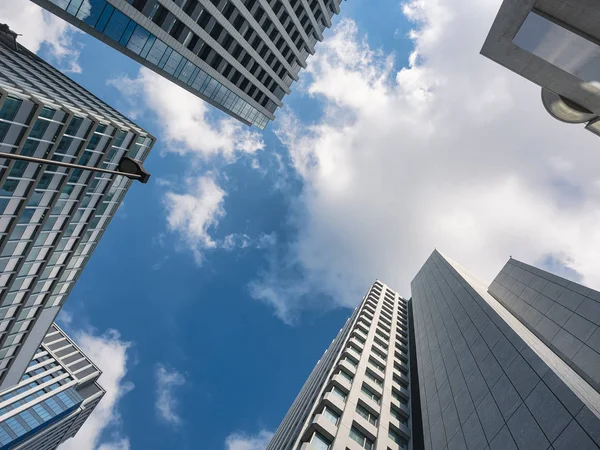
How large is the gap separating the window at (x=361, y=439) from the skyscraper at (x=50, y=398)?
2604 inches

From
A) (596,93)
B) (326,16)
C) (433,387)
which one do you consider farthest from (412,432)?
(326,16)

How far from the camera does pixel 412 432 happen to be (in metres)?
29.9

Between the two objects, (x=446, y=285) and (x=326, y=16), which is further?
(x=326, y=16)

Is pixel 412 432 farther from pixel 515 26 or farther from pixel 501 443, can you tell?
pixel 515 26

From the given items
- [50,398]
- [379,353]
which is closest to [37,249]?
[379,353]

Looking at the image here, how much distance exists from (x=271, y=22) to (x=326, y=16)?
17115mm

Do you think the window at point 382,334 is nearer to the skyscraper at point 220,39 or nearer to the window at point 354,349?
the window at point 354,349

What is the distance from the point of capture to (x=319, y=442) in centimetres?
2530

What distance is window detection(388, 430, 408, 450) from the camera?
2875 centimetres

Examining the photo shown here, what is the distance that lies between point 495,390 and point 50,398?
103 m

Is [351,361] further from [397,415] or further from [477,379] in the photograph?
[477,379]

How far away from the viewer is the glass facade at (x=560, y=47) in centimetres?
750

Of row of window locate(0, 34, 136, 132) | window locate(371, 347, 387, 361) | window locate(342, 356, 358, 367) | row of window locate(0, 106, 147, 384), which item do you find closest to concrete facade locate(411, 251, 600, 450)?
window locate(371, 347, 387, 361)

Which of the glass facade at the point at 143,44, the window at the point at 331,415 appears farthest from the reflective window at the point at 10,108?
the window at the point at 331,415
